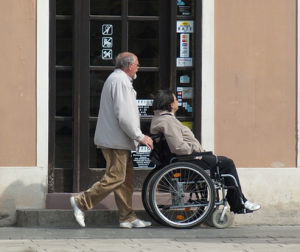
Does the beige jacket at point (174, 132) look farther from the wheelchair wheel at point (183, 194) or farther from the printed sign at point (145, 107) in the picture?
the printed sign at point (145, 107)

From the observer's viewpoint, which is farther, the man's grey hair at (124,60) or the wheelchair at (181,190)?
the man's grey hair at (124,60)

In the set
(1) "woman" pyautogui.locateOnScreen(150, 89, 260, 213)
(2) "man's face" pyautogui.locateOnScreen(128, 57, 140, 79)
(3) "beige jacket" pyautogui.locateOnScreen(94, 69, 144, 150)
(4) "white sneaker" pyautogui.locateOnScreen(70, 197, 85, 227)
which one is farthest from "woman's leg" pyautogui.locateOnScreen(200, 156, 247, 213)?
(4) "white sneaker" pyautogui.locateOnScreen(70, 197, 85, 227)

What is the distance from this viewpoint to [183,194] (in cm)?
961

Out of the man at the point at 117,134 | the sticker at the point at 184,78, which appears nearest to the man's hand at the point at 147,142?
the man at the point at 117,134

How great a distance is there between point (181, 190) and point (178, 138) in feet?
1.71

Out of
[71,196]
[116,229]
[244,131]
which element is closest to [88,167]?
[71,196]

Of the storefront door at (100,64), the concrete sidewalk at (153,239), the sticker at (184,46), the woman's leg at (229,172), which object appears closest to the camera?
the concrete sidewalk at (153,239)

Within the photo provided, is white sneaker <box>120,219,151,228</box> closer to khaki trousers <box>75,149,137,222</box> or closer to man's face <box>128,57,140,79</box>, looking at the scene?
khaki trousers <box>75,149,137,222</box>

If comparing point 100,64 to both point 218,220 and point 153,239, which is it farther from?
point 153,239

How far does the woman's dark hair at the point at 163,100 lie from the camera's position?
31.8ft

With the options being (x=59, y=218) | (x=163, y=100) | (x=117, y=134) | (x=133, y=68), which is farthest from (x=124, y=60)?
(x=59, y=218)

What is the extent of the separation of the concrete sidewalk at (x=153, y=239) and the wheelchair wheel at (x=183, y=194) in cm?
14

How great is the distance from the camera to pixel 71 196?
10219mm

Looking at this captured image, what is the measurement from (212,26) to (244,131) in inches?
46.7
